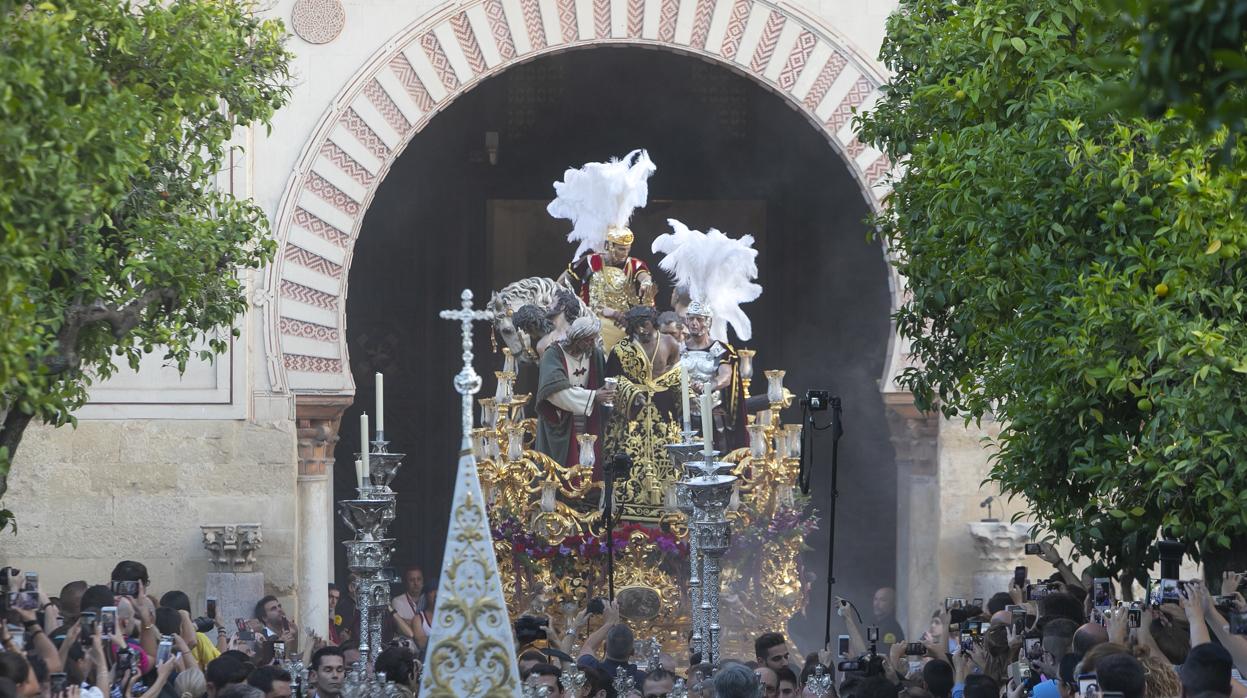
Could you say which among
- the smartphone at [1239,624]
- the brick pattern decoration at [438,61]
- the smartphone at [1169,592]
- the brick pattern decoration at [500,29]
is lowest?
the smartphone at [1239,624]

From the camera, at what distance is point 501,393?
39.5 ft

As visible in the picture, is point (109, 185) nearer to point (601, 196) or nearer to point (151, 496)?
point (601, 196)

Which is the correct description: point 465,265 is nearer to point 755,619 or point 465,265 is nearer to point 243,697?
point 755,619

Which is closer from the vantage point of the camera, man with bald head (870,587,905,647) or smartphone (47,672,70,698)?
smartphone (47,672,70,698)

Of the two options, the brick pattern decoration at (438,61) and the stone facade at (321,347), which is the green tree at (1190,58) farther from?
the brick pattern decoration at (438,61)

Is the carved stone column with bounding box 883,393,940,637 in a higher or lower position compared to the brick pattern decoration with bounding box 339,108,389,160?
lower

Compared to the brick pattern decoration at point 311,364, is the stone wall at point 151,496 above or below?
below

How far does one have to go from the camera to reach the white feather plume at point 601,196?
1249 centimetres

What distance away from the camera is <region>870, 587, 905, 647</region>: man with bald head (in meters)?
14.0

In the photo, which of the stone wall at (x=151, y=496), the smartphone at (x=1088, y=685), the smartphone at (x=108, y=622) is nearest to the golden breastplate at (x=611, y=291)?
the stone wall at (x=151, y=496)

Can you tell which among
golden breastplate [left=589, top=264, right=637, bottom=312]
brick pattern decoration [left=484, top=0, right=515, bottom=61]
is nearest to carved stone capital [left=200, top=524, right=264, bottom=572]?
golden breastplate [left=589, top=264, right=637, bottom=312]

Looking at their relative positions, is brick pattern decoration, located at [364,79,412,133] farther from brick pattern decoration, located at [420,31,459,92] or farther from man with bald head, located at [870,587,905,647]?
man with bald head, located at [870,587,905,647]

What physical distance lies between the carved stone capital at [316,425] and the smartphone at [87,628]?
19.3 feet

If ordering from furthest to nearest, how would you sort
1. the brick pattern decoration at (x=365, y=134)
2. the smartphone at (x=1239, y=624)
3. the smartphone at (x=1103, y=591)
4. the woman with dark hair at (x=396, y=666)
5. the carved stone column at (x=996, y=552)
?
the brick pattern decoration at (x=365, y=134) → the carved stone column at (x=996, y=552) → the smartphone at (x=1103, y=591) → the woman with dark hair at (x=396, y=666) → the smartphone at (x=1239, y=624)
